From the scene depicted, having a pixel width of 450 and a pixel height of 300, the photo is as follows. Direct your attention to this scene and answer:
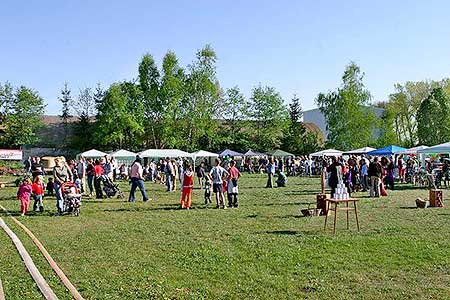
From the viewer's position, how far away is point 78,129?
60.3 meters

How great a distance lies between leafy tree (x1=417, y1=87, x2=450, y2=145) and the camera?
54.5 meters

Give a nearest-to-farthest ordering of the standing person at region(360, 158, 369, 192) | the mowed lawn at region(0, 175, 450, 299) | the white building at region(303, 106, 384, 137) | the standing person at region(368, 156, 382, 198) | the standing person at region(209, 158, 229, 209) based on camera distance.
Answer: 1. the mowed lawn at region(0, 175, 450, 299)
2. the standing person at region(209, 158, 229, 209)
3. the standing person at region(368, 156, 382, 198)
4. the standing person at region(360, 158, 369, 192)
5. the white building at region(303, 106, 384, 137)

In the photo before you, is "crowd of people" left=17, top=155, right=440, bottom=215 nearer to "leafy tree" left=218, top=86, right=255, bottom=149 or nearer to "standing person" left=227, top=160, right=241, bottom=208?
"standing person" left=227, top=160, right=241, bottom=208

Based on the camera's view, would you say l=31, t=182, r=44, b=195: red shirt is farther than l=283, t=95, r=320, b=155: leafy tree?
No

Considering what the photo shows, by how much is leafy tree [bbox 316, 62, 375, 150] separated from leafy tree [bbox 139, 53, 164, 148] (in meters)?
18.7

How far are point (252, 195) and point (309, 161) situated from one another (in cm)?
1934

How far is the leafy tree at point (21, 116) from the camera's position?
56.7 meters

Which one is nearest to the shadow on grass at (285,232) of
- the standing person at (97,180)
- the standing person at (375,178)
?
the standing person at (375,178)

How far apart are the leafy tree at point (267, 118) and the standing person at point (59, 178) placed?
4620 centimetres

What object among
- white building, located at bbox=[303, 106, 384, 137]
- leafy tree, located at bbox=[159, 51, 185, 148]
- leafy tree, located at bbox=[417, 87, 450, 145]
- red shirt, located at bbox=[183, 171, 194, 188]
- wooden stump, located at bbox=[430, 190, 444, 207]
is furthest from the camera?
white building, located at bbox=[303, 106, 384, 137]

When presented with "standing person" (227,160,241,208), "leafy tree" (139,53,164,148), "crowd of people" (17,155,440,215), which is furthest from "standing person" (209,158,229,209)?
"leafy tree" (139,53,164,148)

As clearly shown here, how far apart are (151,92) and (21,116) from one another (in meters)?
14.3

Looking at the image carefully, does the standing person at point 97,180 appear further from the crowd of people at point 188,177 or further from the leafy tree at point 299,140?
the leafy tree at point 299,140

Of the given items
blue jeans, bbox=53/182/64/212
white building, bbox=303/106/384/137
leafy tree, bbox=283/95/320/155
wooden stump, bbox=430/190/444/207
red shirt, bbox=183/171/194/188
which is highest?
white building, bbox=303/106/384/137
